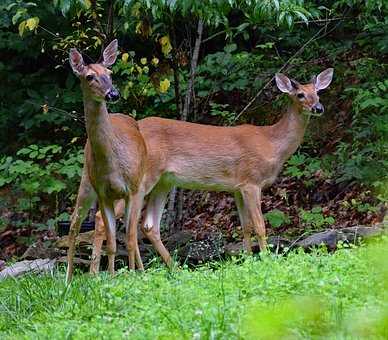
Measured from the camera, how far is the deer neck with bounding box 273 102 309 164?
9727mm

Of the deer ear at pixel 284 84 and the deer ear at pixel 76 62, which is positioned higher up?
the deer ear at pixel 76 62

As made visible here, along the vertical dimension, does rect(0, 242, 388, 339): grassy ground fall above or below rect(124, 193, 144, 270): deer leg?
above

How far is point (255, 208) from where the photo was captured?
9273 mm

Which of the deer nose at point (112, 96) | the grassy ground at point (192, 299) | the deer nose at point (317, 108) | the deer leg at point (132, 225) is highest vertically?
the deer nose at point (112, 96)

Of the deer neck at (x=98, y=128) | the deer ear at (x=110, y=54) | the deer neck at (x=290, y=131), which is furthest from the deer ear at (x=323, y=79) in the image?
the deer neck at (x=98, y=128)

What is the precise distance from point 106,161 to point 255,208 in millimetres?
1957

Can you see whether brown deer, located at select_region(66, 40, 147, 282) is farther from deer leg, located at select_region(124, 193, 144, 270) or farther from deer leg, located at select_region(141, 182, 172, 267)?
deer leg, located at select_region(141, 182, 172, 267)

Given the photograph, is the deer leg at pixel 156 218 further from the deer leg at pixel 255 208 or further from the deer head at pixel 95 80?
the deer head at pixel 95 80

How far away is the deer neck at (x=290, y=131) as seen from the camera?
383 inches

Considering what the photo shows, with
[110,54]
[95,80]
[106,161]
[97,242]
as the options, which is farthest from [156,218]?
[95,80]

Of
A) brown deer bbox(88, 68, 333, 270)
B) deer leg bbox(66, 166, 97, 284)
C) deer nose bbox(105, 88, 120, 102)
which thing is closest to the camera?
deer nose bbox(105, 88, 120, 102)

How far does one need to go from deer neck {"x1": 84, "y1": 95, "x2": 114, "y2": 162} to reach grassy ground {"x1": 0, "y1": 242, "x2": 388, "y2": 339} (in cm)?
163

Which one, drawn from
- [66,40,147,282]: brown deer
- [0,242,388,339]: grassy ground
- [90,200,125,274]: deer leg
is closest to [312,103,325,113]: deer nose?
[66,40,147,282]: brown deer

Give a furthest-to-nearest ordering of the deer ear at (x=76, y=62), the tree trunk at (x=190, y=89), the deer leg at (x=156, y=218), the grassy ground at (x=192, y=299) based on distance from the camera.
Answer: the tree trunk at (x=190, y=89) < the deer leg at (x=156, y=218) < the deer ear at (x=76, y=62) < the grassy ground at (x=192, y=299)
